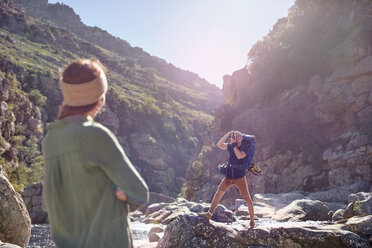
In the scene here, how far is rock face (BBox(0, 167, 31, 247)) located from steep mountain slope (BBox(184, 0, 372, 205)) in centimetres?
3197

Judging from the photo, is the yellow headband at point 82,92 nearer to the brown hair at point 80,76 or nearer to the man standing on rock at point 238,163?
the brown hair at point 80,76

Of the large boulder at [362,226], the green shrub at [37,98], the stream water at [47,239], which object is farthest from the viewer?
the green shrub at [37,98]

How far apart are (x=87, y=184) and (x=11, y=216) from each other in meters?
8.40

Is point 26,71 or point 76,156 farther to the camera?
point 26,71

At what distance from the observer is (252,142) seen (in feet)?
29.3

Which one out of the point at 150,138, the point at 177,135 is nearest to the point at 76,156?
the point at 150,138

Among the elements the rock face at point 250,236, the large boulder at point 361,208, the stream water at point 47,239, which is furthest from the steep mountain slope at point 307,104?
the rock face at point 250,236

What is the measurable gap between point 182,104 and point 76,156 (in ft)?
529

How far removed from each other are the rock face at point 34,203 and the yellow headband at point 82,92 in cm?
4116

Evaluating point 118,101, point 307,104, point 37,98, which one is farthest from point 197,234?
point 118,101

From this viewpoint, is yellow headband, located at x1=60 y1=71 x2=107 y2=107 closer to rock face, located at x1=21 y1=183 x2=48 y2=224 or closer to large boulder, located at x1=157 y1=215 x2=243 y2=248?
large boulder, located at x1=157 y1=215 x2=243 y2=248

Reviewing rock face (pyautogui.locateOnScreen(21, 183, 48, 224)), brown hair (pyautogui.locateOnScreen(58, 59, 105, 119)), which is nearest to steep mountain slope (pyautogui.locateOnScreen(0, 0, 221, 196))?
rock face (pyautogui.locateOnScreen(21, 183, 48, 224))

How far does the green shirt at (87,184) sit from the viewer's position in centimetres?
210

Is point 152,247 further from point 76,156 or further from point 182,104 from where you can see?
point 182,104
